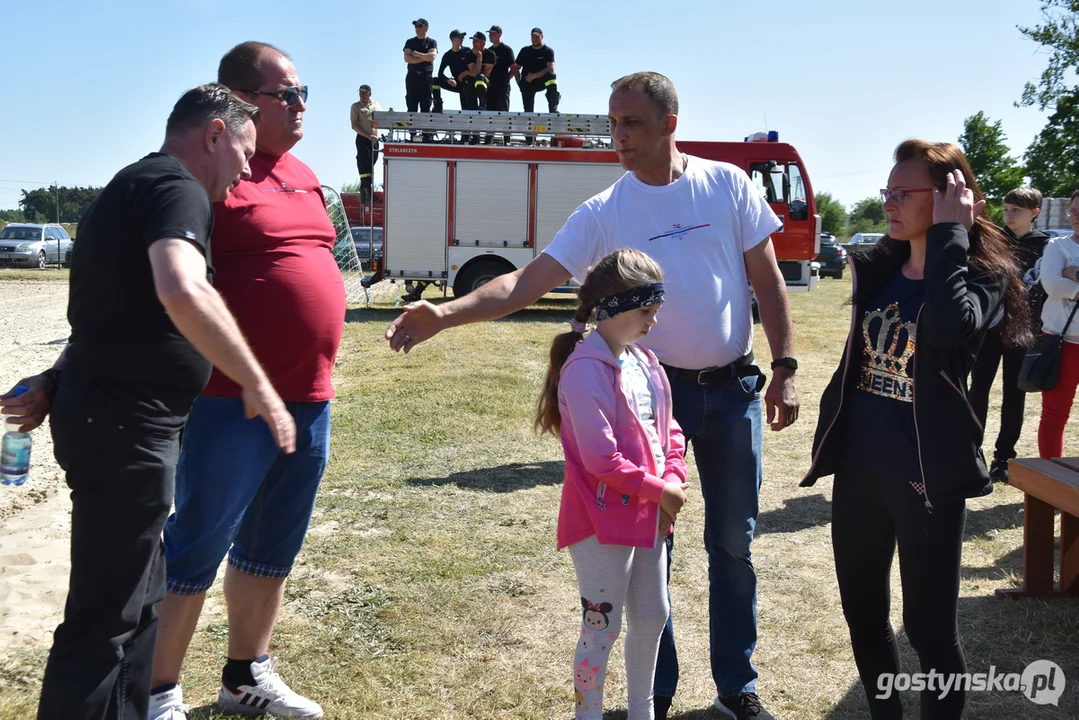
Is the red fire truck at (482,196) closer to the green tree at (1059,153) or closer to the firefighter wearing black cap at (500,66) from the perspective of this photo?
the firefighter wearing black cap at (500,66)

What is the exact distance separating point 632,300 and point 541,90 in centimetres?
1490

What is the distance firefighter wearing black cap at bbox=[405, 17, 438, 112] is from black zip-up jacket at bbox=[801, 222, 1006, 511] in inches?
583

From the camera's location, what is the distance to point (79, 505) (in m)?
2.21

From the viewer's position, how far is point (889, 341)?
2646mm

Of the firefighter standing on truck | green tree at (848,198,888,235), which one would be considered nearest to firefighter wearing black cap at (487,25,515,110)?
the firefighter standing on truck

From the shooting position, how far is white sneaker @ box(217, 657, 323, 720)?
120 inches

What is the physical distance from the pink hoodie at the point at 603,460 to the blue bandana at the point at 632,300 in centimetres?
10

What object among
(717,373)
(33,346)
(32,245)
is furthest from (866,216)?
(717,373)

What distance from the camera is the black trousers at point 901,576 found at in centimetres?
248

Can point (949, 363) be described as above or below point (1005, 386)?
above

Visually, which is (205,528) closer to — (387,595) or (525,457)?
(387,595)

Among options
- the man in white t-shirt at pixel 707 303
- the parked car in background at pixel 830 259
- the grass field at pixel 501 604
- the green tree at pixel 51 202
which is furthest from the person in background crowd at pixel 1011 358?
the green tree at pixel 51 202

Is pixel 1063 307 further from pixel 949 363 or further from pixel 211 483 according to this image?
pixel 211 483

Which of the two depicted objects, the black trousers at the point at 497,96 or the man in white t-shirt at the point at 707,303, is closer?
the man in white t-shirt at the point at 707,303
